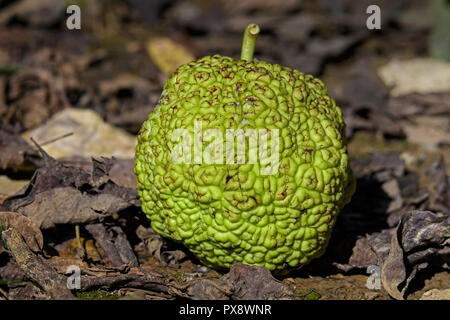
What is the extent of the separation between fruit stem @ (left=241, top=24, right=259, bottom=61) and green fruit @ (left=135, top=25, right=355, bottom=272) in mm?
223

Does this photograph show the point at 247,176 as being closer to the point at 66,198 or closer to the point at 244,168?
the point at 244,168

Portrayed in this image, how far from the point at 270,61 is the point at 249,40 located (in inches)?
162

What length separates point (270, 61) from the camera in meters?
7.41

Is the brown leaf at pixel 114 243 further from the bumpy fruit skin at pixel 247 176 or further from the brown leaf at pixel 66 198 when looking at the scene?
the bumpy fruit skin at pixel 247 176

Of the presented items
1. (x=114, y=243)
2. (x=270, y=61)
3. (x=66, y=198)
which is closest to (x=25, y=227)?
(x=66, y=198)

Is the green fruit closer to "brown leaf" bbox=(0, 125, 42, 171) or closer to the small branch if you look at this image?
the small branch

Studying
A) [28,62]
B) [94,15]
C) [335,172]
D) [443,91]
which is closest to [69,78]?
[28,62]

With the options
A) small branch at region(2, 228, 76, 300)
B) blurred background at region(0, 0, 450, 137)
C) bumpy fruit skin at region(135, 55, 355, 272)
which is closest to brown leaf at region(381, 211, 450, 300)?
bumpy fruit skin at region(135, 55, 355, 272)

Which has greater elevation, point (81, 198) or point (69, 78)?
point (69, 78)

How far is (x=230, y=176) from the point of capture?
2885 mm

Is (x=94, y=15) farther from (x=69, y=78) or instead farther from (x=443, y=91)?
(x=443, y=91)

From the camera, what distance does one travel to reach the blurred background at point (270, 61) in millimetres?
4277

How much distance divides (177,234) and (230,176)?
0.52 meters

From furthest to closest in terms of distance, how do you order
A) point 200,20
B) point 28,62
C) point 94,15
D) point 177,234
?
point 200,20, point 94,15, point 28,62, point 177,234
